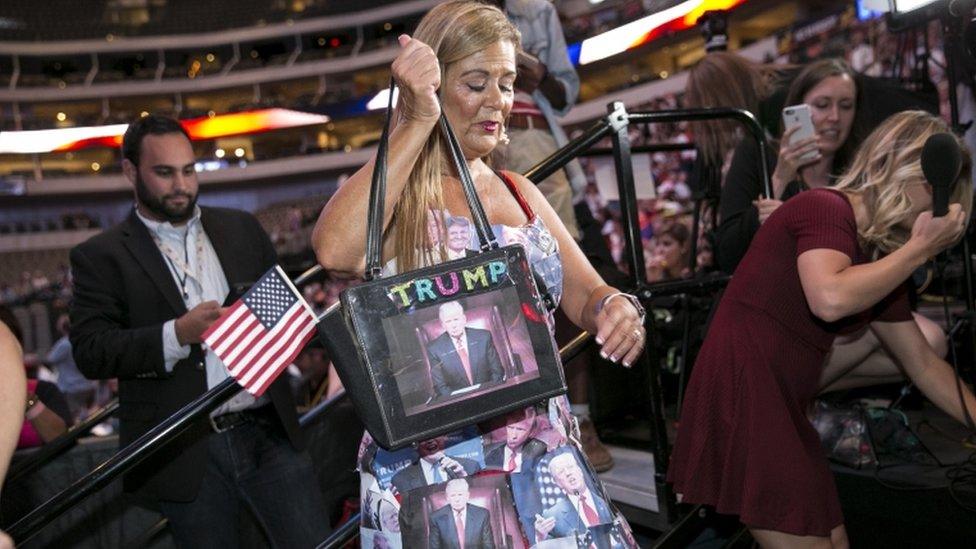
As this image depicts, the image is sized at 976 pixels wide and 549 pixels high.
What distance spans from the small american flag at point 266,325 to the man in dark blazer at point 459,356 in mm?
1089

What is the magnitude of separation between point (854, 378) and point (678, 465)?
1.08 metres

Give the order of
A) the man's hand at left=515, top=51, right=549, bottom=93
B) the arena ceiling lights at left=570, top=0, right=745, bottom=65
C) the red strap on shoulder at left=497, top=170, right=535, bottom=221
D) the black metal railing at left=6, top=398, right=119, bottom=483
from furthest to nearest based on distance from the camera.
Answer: the arena ceiling lights at left=570, top=0, right=745, bottom=65 → the man's hand at left=515, top=51, right=549, bottom=93 → the black metal railing at left=6, top=398, right=119, bottom=483 → the red strap on shoulder at left=497, top=170, right=535, bottom=221

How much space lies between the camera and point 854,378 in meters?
3.00

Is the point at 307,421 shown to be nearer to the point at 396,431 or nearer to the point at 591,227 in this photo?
the point at 591,227

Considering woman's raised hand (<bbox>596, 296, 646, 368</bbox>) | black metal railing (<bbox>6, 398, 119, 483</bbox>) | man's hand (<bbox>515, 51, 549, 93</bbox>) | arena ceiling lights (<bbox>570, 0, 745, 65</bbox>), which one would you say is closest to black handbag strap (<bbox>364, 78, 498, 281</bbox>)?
woman's raised hand (<bbox>596, 296, 646, 368</bbox>)

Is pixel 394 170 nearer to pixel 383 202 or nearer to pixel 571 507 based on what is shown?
pixel 383 202

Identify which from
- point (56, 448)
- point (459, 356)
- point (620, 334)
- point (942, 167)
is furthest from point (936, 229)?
point (56, 448)

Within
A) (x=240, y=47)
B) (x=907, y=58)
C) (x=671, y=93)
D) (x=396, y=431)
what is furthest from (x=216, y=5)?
(x=396, y=431)

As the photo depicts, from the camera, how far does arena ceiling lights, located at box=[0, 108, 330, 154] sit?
35194 millimetres

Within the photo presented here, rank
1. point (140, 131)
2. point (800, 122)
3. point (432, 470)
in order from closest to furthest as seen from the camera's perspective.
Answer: point (432, 470)
point (140, 131)
point (800, 122)

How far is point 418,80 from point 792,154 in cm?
201

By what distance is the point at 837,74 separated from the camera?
319 centimetres

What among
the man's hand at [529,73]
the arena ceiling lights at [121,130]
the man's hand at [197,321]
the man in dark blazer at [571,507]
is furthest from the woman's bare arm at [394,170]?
the arena ceiling lights at [121,130]

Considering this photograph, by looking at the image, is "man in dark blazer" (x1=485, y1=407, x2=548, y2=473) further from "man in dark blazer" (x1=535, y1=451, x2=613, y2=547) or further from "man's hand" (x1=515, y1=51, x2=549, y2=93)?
"man's hand" (x1=515, y1=51, x2=549, y2=93)
